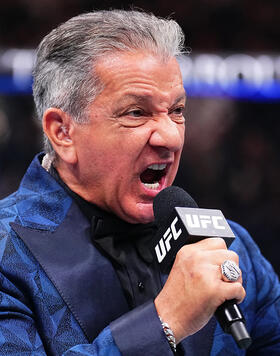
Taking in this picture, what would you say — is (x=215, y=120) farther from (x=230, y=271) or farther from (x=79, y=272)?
(x=230, y=271)

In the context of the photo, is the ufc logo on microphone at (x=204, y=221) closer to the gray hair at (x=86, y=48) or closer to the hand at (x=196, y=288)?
the hand at (x=196, y=288)

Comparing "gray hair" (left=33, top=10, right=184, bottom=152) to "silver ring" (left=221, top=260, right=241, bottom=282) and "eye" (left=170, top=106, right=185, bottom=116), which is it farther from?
"silver ring" (left=221, top=260, right=241, bottom=282)

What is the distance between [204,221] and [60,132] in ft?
1.59

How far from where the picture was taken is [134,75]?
1.25 metres

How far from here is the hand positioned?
93 cm

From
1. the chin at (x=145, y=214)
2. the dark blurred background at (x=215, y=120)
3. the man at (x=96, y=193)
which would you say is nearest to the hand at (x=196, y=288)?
the man at (x=96, y=193)

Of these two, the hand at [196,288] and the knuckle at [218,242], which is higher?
the knuckle at [218,242]

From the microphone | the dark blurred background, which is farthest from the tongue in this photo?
the dark blurred background

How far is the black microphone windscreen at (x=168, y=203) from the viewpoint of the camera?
1.11 m

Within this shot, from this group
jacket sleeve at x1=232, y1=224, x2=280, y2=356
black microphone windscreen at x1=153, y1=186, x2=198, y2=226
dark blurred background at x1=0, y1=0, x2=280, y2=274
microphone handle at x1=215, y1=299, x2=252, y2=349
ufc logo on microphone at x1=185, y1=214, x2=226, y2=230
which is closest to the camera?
microphone handle at x1=215, y1=299, x2=252, y2=349

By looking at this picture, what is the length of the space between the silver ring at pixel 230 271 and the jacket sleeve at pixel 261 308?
0.49 m

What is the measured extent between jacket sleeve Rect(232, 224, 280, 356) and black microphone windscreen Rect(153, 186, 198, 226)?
1.15ft

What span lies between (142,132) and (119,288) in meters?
0.33

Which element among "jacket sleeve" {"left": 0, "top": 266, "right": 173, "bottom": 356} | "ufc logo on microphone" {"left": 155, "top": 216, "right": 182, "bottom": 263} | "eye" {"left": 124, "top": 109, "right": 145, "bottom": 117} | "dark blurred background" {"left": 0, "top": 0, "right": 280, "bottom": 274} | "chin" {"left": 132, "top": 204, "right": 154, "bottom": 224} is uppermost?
"eye" {"left": 124, "top": 109, "right": 145, "bottom": 117}
